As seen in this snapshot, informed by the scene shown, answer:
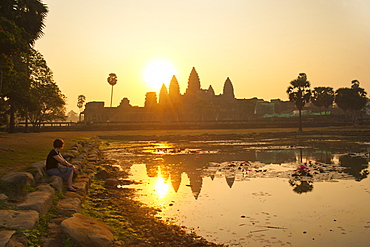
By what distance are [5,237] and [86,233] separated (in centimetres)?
132

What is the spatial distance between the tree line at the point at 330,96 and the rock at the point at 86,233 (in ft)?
155

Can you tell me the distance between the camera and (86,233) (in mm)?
5473

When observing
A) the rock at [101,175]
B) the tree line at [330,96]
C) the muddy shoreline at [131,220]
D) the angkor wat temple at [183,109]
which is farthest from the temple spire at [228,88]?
the muddy shoreline at [131,220]

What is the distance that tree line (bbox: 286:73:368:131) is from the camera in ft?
177

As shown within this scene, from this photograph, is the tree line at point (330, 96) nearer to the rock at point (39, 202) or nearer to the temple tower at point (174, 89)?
the rock at point (39, 202)

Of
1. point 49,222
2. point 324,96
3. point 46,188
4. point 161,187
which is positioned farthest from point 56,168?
point 324,96

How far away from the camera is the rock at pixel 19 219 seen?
496 centimetres

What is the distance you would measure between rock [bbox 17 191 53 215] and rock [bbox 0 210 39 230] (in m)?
0.40

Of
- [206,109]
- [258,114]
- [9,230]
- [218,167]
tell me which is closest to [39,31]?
[218,167]

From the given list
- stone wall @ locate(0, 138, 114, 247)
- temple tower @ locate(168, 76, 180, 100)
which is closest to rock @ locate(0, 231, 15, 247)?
stone wall @ locate(0, 138, 114, 247)

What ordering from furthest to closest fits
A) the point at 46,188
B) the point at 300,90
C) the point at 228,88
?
the point at 228,88, the point at 300,90, the point at 46,188

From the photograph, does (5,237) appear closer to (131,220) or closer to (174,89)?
(131,220)

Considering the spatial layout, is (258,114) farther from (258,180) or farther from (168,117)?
(258,180)

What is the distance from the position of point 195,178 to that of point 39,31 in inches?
597
